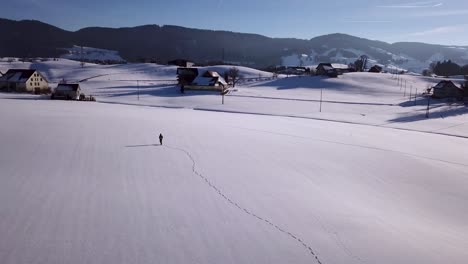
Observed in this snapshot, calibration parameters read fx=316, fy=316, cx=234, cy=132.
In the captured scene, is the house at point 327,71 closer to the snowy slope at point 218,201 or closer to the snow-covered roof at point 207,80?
the snow-covered roof at point 207,80

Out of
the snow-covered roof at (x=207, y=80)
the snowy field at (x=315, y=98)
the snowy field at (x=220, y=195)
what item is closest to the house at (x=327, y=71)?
the snowy field at (x=315, y=98)

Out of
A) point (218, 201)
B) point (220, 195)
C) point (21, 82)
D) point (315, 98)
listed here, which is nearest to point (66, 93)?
point (21, 82)

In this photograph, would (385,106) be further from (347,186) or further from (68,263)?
(68,263)

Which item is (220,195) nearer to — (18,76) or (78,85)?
(78,85)

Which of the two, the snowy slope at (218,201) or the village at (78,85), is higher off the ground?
the village at (78,85)

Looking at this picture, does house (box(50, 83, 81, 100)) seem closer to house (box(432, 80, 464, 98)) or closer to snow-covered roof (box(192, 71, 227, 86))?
snow-covered roof (box(192, 71, 227, 86))

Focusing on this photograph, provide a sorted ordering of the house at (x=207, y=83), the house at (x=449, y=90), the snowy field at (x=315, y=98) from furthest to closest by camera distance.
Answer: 1. the house at (x=207, y=83)
2. the house at (x=449, y=90)
3. the snowy field at (x=315, y=98)

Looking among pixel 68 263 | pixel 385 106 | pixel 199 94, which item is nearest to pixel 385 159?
pixel 68 263
